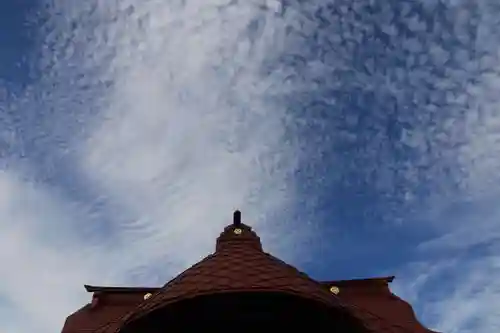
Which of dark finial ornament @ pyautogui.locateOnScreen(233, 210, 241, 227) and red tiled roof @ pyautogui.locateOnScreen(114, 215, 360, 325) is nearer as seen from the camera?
red tiled roof @ pyautogui.locateOnScreen(114, 215, 360, 325)

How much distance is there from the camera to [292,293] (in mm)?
5781

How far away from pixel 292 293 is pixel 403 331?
2.02m

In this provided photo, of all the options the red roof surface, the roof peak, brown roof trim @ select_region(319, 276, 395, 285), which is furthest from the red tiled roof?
brown roof trim @ select_region(319, 276, 395, 285)

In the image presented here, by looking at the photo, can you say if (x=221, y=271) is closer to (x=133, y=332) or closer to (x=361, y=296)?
(x=133, y=332)

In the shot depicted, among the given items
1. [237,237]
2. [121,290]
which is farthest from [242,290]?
[121,290]

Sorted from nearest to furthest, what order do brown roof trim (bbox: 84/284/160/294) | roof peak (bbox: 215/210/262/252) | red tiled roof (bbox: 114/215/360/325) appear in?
1. red tiled roof (bbox: 114/215/360/325)
2. roof peak (bbox: 215/210/262/252)
3. brown roof trim (bbox: 84/284/160/294)

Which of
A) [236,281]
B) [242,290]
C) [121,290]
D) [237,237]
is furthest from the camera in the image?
[121,290]

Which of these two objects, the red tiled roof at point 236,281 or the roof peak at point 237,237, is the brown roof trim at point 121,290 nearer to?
the roof peak at point 237,237

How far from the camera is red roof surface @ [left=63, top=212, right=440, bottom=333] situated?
5852mm

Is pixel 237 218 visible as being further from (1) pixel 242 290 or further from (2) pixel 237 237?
(1) pixel 242 290

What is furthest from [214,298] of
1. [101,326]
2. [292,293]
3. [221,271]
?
[101,326]

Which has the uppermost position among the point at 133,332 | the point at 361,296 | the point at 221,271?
the point at 361,296

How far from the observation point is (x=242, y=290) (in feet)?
19.1

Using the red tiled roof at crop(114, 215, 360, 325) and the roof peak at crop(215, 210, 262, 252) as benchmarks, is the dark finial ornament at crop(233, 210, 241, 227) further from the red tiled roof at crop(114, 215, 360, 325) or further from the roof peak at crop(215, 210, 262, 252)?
the red tiled roof at crop(114, 215, 360, 325)
